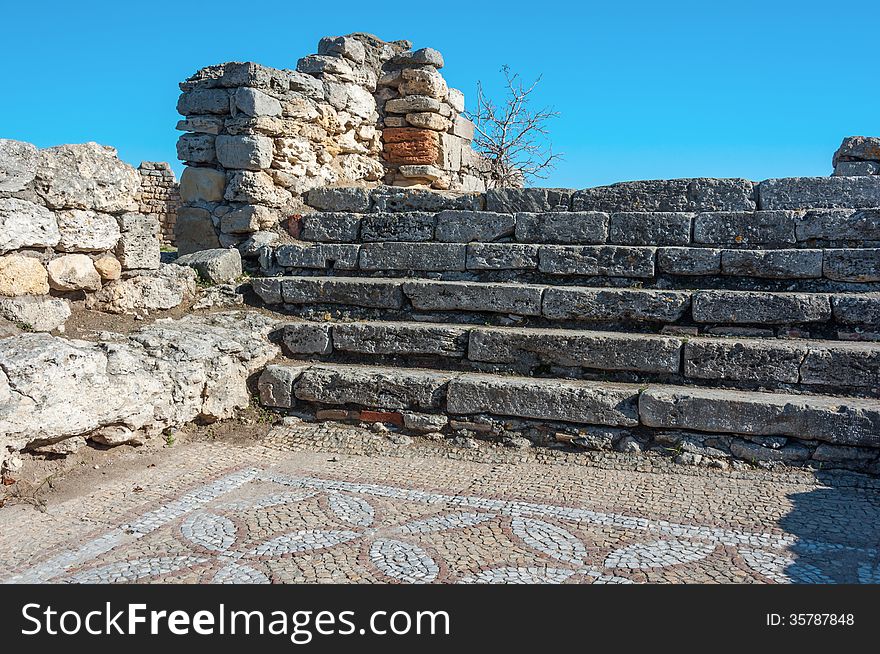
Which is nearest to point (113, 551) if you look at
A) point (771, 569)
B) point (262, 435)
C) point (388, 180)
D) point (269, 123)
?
point (262, 435)

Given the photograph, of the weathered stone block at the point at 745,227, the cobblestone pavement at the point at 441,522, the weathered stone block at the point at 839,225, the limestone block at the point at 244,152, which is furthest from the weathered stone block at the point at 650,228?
the limestone block at the point at 244,152

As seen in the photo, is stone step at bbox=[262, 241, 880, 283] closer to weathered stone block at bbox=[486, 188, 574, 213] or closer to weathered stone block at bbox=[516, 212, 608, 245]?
weathered stone block at bbox=[516, 212, 608, 245]

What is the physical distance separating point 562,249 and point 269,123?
132 inches

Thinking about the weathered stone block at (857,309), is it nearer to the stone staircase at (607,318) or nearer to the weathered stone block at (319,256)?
the stone staircase at (607,318)

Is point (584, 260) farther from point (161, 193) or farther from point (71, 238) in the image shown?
point (161, 193)

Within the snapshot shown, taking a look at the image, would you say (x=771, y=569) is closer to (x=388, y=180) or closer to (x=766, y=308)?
(x=766, y=308)

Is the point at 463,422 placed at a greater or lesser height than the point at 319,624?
greater

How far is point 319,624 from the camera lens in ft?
10.2

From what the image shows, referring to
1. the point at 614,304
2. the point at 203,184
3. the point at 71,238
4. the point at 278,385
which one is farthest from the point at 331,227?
the point at 614,304

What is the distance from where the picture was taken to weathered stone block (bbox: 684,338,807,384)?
5383mm

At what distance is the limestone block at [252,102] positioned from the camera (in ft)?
25.1

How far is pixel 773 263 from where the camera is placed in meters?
6.15

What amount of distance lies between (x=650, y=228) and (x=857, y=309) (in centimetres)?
183

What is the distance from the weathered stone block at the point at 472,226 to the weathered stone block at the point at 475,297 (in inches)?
30.2
